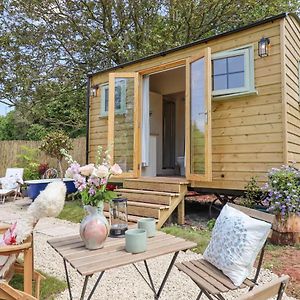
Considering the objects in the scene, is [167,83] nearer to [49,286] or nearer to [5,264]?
[49,286]

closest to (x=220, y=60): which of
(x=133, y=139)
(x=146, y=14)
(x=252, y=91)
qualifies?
(x=252, y=91)

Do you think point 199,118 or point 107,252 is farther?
point 199,118

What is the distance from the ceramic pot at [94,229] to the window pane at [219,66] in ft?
12.4

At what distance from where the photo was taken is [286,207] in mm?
3555

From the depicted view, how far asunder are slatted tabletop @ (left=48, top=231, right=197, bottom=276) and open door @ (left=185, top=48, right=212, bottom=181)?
265 centimetres

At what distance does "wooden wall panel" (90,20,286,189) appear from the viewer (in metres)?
4.37

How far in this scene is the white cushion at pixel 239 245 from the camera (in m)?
1.73

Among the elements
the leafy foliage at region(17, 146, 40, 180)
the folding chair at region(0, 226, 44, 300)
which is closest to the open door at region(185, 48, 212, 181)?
the folding chair at region(0, 226, 44, 300)

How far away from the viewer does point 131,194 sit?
5.12 meters

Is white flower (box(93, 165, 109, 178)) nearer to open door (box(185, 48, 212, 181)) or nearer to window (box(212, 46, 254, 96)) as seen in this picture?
open door (box(185, 48, 212, 181))

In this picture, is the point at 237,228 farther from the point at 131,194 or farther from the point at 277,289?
the point at 131,194

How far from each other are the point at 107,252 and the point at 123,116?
14.4 feet

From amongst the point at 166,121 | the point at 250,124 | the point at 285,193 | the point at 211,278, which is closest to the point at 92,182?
the point at 211,278

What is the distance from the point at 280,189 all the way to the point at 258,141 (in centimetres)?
106
